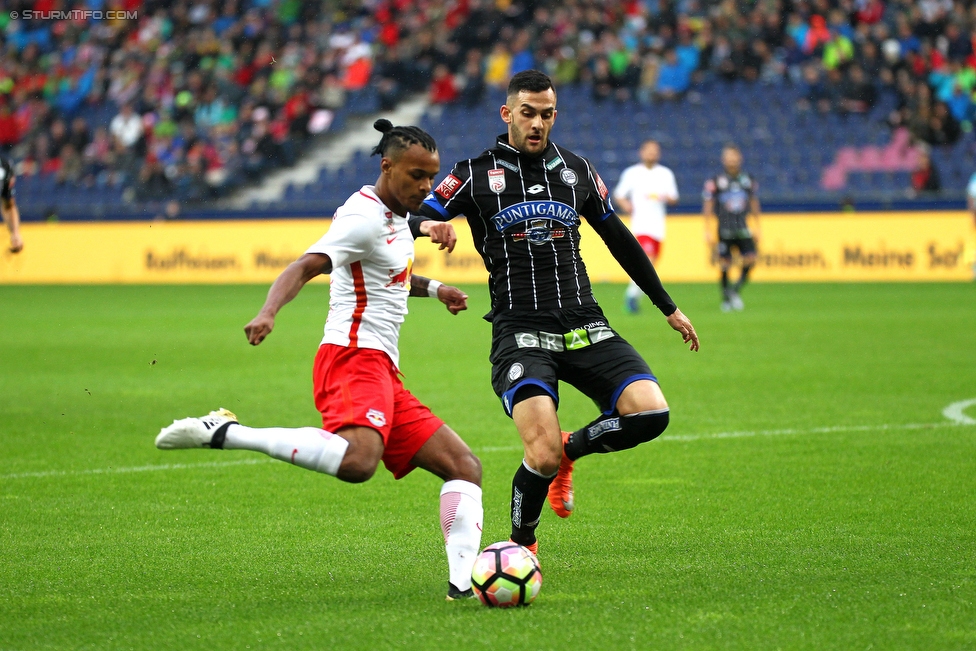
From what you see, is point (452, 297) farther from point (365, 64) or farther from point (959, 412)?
point (365, 64)

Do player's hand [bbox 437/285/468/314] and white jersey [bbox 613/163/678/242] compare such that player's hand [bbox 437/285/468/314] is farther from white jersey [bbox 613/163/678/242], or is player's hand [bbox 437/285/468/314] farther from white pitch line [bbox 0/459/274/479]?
white jersey [bbox 613/163/678/242]

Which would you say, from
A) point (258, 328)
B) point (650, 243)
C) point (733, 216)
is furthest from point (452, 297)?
point (733, 216)

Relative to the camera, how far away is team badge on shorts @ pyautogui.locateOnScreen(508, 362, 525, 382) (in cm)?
529

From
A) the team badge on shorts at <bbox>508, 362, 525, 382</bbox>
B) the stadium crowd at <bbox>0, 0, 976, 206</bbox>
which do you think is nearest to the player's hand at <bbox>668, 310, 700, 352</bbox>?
the team badge on shorts at <bbox>508, 362, 525, 382</bbox>

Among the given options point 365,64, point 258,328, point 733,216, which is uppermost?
point 365,64

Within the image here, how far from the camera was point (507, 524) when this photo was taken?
6117mm

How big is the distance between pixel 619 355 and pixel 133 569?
219cm

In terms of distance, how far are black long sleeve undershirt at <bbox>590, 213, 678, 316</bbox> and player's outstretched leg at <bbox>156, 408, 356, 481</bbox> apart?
1.64 metres

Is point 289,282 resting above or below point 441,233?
below

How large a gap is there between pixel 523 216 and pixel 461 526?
4.58ft

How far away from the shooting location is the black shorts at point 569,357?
5.34 metres

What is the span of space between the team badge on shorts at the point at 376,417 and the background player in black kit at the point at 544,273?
2.15ft

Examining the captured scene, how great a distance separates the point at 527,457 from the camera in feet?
17.0

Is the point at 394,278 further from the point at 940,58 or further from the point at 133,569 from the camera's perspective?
the point at 940,58
